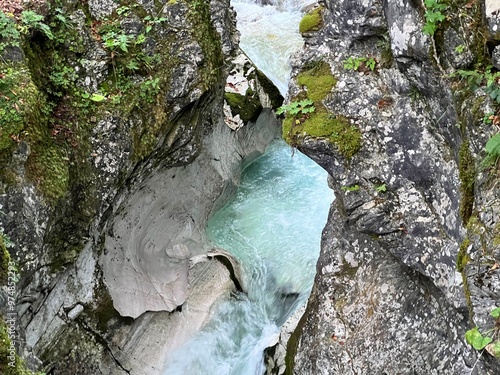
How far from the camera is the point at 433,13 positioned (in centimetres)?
523

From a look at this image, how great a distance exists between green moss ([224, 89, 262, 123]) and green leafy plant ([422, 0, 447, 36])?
6.60m

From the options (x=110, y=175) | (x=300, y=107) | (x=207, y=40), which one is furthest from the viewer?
(x=207, y=40)

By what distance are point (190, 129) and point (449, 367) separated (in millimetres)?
5952

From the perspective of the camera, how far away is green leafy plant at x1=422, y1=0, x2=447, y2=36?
17.1 ft

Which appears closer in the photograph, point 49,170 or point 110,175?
point 49,170

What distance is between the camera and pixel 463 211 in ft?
17.1

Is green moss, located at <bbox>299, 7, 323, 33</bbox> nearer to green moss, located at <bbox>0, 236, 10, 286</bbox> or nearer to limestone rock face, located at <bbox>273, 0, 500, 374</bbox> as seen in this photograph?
limestone rock face, located at <bbox>273, 0, 500, 374</bbox>

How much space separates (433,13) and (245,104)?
263 inches

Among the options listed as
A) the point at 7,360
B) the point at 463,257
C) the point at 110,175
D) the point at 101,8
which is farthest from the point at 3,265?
the point at 463,257

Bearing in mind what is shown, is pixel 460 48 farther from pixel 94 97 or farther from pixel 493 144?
pixel 94 97

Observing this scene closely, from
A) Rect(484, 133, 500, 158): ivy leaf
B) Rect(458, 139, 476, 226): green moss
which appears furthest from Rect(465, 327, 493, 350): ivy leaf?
Rect(484, 133, 500, 158): ivy leaf

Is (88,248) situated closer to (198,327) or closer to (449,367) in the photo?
(198,327)

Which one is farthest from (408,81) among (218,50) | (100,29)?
(100,29)

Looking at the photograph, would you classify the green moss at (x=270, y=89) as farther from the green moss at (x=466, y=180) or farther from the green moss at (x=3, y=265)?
the green moss at (x=3, y=265)
